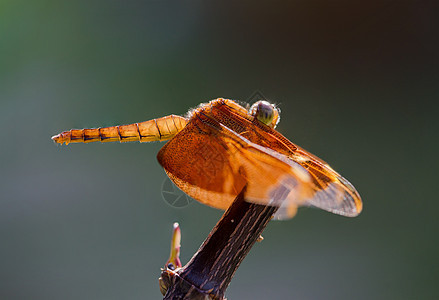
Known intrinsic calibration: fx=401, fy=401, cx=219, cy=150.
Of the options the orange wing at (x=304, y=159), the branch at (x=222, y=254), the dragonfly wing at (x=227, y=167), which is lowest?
the branch at (x=222, y=254)

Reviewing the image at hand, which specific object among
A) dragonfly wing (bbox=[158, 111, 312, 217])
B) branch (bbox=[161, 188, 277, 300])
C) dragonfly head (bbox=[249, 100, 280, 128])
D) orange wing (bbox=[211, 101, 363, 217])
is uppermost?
dragonfly head (bbox=[249, 100, 280, 128])

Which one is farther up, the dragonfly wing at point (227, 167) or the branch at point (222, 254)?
the dragonfly wing at point (227, 167)

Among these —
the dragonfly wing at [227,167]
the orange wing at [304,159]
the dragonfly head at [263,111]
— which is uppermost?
the dragonfly head at [263,111]

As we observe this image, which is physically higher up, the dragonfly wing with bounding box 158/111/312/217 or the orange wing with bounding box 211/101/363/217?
the orange wing with bounding box 211/101/363/217

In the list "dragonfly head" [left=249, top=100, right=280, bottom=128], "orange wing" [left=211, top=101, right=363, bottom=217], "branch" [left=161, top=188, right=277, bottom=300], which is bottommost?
"branch" [left=161, top=188, right=277, bottom=300]

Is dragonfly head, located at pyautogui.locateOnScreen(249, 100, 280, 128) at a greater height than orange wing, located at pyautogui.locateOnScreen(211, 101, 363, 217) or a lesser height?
greater
